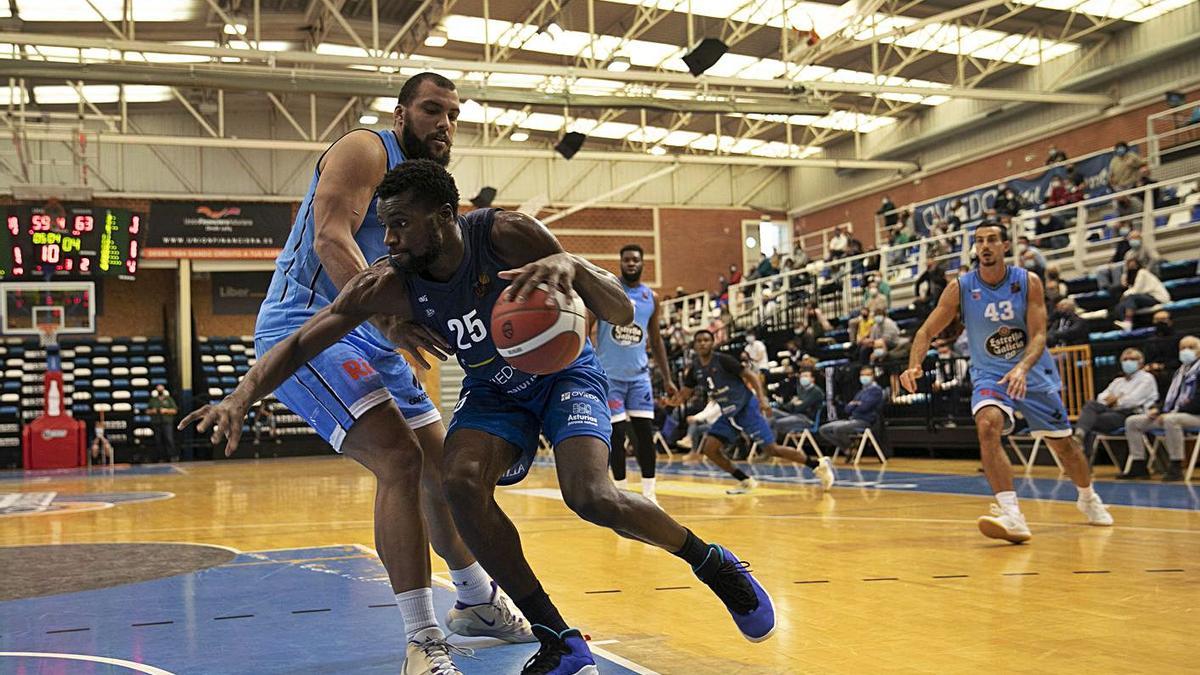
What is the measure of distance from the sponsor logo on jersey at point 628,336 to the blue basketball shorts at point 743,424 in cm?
253

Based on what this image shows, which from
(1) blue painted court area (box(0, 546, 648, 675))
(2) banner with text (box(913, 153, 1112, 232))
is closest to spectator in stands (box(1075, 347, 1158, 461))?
(1) blue painted court area (box(0, 546, 648, 675))

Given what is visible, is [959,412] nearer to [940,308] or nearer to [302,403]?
[940,308]

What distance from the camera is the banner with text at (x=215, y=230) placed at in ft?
93.4

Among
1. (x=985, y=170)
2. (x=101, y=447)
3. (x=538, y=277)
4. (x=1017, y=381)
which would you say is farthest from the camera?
(x=985, y=170)

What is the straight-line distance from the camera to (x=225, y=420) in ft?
10.0

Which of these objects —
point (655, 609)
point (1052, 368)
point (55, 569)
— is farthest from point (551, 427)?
point (1052, 368)

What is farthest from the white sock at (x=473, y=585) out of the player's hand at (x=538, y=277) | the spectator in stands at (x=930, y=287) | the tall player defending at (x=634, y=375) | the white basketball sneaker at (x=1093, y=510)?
the spectator in stands at (x=930, y=287)

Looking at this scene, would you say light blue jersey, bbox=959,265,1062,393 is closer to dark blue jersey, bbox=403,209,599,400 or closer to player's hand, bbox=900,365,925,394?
player's hand, bbox=900,365,925,394

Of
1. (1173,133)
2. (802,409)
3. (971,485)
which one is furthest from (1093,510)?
(1173,133)

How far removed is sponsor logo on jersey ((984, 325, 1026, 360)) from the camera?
23.0 feet

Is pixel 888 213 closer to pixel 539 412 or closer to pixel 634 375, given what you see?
pixel 634 375

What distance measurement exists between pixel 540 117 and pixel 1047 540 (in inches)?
1024

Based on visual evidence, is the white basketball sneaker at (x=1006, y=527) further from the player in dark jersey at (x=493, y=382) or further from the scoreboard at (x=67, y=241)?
the scoreboard at (x=67, y=241)

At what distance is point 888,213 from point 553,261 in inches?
961
